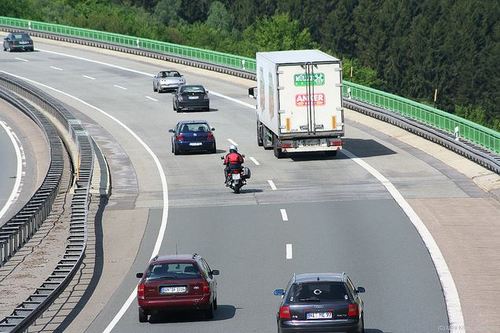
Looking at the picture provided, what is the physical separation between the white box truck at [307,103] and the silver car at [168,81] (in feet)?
84.9

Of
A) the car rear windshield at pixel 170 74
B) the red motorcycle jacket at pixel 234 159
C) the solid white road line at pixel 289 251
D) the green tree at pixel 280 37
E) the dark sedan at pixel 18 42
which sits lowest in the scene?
the green tree at pixel 280 37

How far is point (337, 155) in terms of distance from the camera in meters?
53.6

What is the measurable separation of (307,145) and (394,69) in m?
119

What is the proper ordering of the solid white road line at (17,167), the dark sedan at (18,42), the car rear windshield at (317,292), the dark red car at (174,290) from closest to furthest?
the car rear windshield at (317,292) → the dark red car at (174,290) → the solid white road line at (17,167) → the dark sedan at (18,42)

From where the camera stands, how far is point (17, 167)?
58406 millimetres

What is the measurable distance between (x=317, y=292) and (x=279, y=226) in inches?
617

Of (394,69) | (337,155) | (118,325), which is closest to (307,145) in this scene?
(337,155)

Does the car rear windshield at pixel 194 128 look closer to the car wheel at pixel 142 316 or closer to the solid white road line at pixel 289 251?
the solid white road line at pixel 289 251

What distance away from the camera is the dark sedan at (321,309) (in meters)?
22.8

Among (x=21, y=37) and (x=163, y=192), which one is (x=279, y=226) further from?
(x=21, y=37)

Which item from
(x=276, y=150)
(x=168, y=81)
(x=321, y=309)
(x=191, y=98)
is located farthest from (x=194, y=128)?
(x=321, y=309)

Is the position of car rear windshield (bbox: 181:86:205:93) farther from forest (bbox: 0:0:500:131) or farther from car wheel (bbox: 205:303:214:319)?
forest (bbox: 0:0:500:131)

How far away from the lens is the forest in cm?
15638

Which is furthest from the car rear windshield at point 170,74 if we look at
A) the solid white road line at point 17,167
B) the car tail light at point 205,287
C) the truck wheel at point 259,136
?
the car tail light at point 205,287
